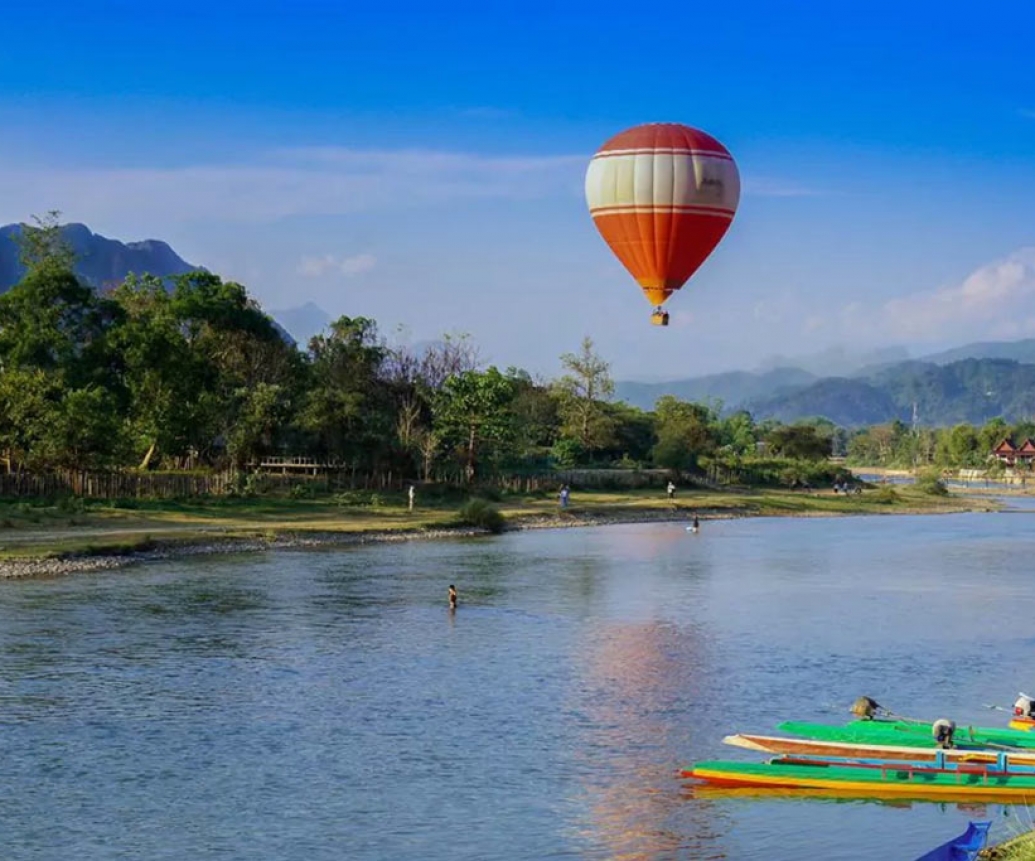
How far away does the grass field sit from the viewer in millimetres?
60281

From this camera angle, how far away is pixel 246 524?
70.1m

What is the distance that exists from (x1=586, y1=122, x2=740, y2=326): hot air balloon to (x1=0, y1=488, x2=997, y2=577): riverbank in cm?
2361

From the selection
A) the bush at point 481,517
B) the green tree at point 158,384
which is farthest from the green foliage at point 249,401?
the bush at point 481,517

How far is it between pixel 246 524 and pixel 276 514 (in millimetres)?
5103

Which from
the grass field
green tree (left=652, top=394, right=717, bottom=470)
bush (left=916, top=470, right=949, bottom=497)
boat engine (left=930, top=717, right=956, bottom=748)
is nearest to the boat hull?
boat engine (left=930, top=717, right=956, bottom=748)

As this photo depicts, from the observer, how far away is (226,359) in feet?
314

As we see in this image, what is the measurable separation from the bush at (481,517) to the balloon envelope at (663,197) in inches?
1232

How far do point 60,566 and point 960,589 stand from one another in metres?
35.3

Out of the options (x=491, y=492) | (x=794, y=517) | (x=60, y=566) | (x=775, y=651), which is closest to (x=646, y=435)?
(x=794, y=517)

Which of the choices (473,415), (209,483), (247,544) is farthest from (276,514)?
(473,415)

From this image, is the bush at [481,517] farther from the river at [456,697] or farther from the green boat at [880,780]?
the green boat at [880,780]

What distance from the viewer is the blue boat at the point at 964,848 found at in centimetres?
1834

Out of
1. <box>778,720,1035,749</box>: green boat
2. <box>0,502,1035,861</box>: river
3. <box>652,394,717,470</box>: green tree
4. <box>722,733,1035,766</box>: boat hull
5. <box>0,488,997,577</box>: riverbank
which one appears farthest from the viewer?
<box>652,394,717,470</box>: green tree

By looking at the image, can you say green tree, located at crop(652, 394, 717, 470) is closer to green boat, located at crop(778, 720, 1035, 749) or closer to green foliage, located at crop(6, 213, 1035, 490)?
green foliage, located at crop(6, 213, 1035, 490)
